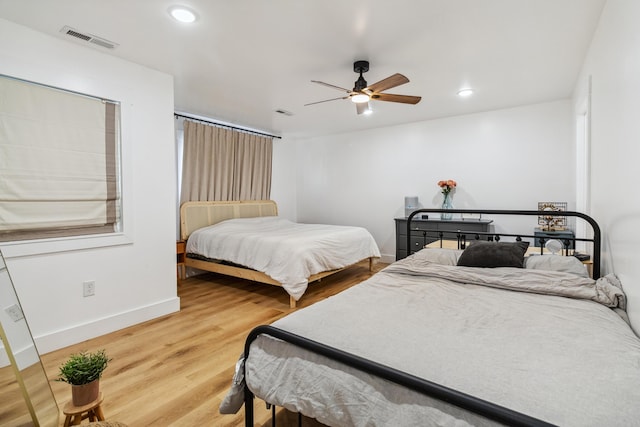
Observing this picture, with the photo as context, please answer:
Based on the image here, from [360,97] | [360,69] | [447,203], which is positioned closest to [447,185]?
[447,203]

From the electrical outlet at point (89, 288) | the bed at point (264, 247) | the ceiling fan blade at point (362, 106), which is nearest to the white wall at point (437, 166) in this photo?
the bed at point (264, 247)

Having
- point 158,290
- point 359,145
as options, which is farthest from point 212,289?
point 359,145

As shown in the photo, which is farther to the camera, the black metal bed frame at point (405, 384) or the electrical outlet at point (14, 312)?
the electrical outlet at point (14, 312)

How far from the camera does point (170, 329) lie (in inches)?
110

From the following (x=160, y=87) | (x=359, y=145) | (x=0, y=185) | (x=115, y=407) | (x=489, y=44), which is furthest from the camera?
(x=359, y=145)

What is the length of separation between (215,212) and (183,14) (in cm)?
315

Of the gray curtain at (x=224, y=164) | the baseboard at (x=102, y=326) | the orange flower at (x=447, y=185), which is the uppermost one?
the gray curtain at (x=224, y=164)

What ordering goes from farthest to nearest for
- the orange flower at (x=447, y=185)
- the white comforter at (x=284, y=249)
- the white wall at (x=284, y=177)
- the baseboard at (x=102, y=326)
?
the white wall at (x=284, y=177) → the orange flower at (x=447, y=185) → the white comforter at (x=284, y=249) → the baseboard at (x=102, y=326)

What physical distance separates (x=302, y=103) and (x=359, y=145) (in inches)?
75.6

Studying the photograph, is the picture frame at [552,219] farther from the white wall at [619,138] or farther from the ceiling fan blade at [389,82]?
the ceiling fan blade at [389,82]

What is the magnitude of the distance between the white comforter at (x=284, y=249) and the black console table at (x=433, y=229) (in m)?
0.60

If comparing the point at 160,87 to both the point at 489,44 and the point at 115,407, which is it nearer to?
the point at 115,407

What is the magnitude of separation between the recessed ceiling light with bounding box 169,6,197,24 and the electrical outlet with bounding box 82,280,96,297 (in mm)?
2155

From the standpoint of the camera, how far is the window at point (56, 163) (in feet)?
7.31
